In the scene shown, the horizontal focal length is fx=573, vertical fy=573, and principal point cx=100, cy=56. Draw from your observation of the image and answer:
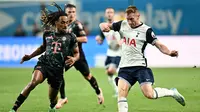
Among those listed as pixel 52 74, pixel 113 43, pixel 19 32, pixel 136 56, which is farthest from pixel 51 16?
pixel 19 32

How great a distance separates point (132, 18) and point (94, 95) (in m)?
5.70

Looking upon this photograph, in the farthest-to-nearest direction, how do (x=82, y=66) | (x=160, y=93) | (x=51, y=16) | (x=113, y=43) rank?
(x=113, y=43)
(x=82, y=66)
(x=51, y=16)
(x=160, y=93)

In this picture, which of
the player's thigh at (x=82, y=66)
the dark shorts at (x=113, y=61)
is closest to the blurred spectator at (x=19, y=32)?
the dark shorts at (x=113, y=61)

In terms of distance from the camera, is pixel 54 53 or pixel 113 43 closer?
pixel 54 53

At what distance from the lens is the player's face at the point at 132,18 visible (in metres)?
11.1

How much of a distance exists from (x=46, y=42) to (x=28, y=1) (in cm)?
2000

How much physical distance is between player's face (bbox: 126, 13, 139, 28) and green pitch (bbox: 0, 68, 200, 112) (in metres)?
2.69

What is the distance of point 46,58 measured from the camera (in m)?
11.6

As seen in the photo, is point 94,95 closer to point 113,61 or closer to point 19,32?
point 113,61

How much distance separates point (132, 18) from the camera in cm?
1112

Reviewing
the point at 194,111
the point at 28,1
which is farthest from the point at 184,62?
the point at 194,111

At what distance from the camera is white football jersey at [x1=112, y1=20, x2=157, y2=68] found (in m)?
11.2

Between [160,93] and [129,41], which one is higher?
[129,41]

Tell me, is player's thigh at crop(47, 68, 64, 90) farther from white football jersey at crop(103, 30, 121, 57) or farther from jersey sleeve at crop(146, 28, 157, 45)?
white football jersey at crop(103, 30, 121, 57)
